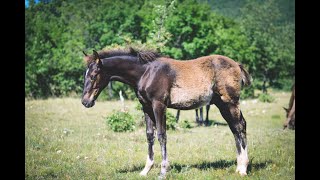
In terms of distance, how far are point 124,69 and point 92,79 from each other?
2.61 feet

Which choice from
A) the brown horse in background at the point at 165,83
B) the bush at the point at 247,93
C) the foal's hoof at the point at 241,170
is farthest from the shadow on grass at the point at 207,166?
the bush at the point at 247,93

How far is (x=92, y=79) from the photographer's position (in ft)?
26.2

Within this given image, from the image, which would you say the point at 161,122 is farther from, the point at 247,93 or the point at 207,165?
the point at 247,93

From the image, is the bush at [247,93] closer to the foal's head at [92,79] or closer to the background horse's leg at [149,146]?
the background horse's leg at [149,146]

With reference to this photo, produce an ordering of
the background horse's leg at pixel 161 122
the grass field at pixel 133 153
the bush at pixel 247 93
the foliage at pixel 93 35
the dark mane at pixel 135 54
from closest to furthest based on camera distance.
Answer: the background horse's leg at pixel 161 122 → the grass field at pixel 133 153 → the dark mane at pixel 135 54 → the foliage at pixel 93 35 → the bush at pixel 247 93

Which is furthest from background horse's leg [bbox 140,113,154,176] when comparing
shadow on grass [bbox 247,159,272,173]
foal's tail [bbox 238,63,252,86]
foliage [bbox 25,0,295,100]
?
foliage [bbox 25,0,295,100]

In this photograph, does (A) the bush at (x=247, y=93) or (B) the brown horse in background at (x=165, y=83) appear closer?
(B) the brown horse in background at (x=165, y=83)

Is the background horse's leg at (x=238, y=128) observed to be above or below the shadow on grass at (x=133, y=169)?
above

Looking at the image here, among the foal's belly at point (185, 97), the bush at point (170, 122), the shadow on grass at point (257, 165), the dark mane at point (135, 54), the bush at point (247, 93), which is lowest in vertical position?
the shadow on grass at point (257, 165)

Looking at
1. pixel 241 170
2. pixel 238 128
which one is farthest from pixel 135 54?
pixel 241 170

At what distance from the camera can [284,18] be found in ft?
317

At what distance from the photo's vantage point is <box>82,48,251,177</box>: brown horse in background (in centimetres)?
795

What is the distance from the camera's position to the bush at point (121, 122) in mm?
14586
